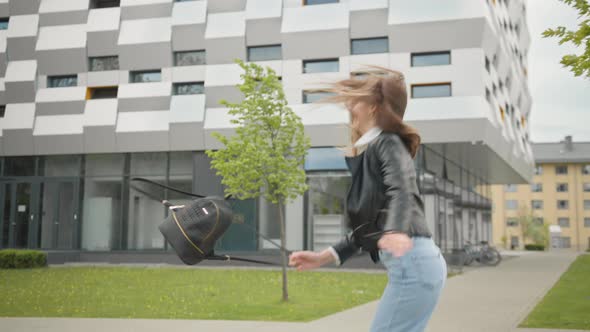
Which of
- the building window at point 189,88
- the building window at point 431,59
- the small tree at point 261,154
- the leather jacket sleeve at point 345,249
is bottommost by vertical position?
the leather jacket sleeve at point 345,249

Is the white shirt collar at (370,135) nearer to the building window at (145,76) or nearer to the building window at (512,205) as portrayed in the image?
the building window at (145,76)

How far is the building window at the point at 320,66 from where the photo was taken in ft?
78.5

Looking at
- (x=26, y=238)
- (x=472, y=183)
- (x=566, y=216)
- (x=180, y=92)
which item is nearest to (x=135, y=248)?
(x=26, y=238)

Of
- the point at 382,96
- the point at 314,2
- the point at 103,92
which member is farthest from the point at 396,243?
the point at 103,92

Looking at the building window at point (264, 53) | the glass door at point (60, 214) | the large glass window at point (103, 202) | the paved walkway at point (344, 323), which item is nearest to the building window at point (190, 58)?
the building window at point (264, 53)

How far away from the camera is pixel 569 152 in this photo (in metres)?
87.1

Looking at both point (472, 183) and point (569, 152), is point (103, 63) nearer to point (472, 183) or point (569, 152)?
point (472, 183)

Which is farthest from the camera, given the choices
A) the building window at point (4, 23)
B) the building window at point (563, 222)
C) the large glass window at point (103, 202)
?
the building window at point (563, 222)

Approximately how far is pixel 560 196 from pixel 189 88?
75346 mm

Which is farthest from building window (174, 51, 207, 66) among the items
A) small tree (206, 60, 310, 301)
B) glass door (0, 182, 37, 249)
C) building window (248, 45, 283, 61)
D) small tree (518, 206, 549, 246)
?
small tree (518, 206, 549, 246)

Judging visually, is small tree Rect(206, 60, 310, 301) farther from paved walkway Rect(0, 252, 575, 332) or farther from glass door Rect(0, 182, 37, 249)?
glass door Rect(0, 182, 37, 249)

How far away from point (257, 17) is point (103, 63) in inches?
290

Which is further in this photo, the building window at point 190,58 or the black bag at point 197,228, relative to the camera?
the building window at point 190,58

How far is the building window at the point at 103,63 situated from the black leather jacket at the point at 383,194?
25356 millimetres
